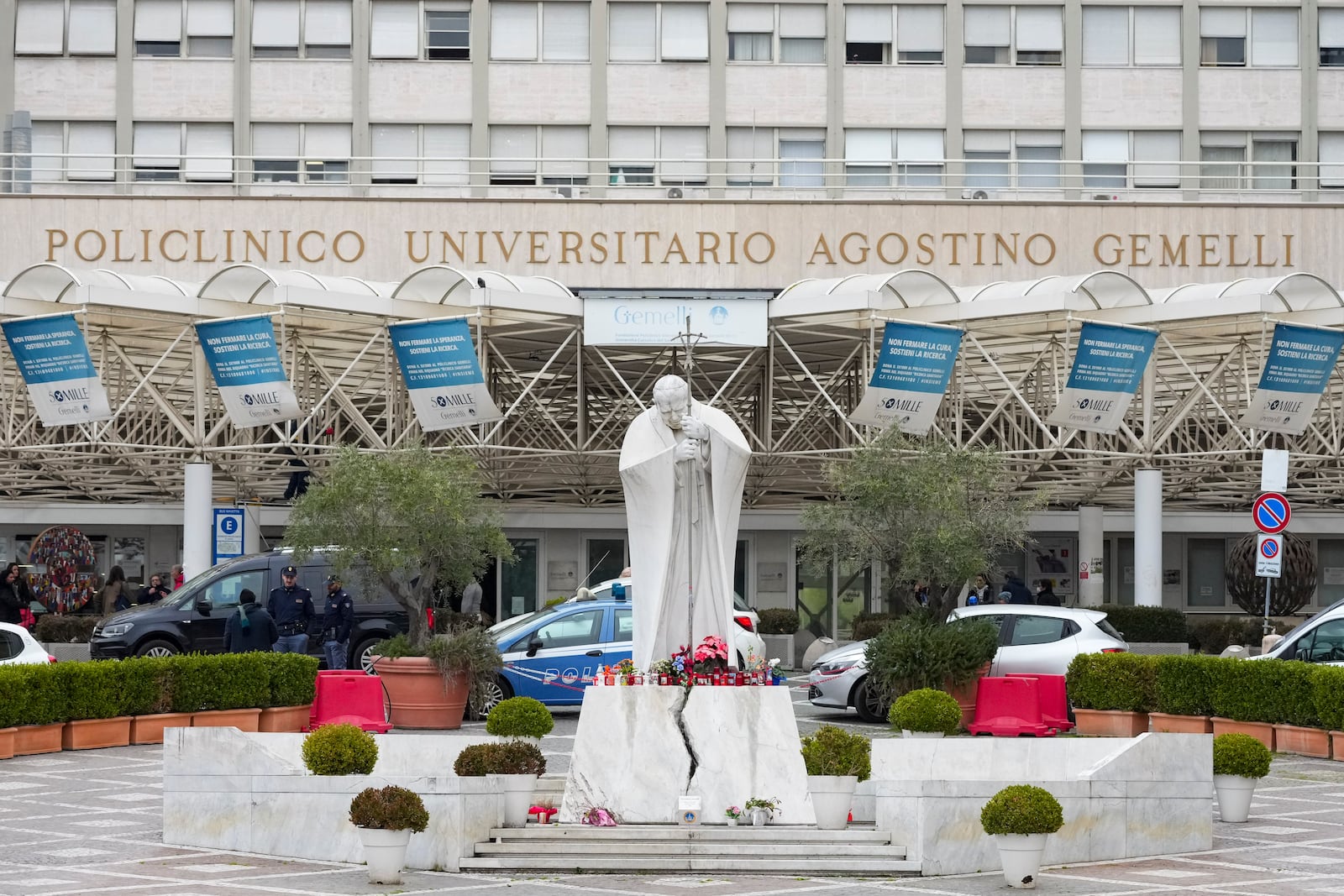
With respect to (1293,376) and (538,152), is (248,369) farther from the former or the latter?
(538,152)

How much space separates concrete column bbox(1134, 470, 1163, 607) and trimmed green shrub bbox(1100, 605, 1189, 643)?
2.27ft

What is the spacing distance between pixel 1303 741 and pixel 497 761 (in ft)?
29.5

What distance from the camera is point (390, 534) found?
73.5 feet

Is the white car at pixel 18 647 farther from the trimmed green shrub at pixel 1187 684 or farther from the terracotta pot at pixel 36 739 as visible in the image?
the trimmed green shrub at pixel 1187 684

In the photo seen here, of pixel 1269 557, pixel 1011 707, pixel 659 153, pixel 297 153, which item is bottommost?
pixel 1011 707

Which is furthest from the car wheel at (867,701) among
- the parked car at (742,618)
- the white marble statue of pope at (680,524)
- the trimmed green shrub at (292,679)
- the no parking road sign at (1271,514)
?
the white marble statue of pope at (680,524)

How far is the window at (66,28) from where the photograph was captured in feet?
137

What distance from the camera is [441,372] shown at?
26750 millimetres

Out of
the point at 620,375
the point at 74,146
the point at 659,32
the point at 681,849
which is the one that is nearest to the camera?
the point at 681,849

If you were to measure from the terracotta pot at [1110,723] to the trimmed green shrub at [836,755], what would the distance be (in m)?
6.84

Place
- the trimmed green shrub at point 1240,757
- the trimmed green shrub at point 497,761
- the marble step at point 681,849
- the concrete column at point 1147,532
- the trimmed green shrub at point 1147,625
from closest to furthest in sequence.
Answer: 1. the marble step at point 681,849
2. the trimmed green shrub at point 497,761
3. the trimmed green shrub at point 1240,757
4. the trimmed green shrub at point 1147,625
5. the concrete column at point 1147,532

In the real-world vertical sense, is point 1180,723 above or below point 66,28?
below

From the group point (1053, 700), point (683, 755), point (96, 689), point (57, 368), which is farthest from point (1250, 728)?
point (57, 368)

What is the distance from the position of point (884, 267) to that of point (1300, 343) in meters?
13.6
